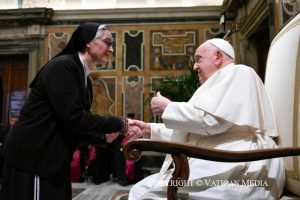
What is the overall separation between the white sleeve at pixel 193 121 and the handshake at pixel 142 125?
0.13 m

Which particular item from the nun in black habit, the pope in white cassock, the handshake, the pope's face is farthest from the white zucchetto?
the nun in black habit

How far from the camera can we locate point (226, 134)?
1736mm

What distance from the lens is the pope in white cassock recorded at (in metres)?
1.48

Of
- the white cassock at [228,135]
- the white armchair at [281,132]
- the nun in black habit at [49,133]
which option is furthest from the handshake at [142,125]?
the white armchair at [281,132]

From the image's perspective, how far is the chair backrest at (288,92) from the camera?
5.18ft

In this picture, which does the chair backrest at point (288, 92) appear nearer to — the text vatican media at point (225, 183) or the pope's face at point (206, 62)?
the text vatican media at point (225, 183)

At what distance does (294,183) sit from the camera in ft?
5.07

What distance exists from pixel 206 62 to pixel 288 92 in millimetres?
553

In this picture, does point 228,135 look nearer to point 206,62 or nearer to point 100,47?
point 206,62

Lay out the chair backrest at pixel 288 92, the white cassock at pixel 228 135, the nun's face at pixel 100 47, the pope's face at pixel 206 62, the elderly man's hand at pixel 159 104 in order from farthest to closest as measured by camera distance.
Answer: the pope's face at pixel 206 62
the nun's face at pixel 100 47
the elderly man's hand at pixel 159 104
the chair backrest at pixel 288 92
the white cassock at pixel 228 135

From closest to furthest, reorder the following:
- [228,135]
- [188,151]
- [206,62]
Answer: [188,151] < [228,135] < [206,62]

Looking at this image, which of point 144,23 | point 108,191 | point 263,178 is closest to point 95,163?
point 108,191

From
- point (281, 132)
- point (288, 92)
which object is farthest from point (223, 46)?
point (281, 132)

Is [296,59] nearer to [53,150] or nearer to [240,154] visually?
[240,154]
